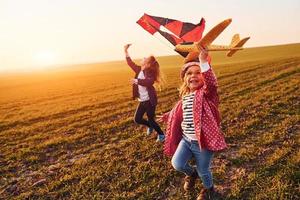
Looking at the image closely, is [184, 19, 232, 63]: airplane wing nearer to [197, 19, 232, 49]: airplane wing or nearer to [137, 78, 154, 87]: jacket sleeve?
[197, 19, 232, 49]: airplane wing

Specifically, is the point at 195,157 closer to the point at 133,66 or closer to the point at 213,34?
the point at 213,34

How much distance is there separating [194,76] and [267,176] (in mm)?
2462

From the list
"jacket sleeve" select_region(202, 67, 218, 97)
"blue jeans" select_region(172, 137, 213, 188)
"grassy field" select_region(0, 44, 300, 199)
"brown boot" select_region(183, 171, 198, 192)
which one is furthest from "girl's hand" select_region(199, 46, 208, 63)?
"grassy field" select_region(0, 44, 300, 199)

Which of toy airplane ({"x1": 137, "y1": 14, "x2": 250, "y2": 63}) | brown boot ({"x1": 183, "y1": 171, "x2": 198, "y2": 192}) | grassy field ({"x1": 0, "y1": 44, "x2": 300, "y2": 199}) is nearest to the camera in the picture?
toy airplane ({"x1": 137, "y1": 14, "x2": 250, "y2": 63})

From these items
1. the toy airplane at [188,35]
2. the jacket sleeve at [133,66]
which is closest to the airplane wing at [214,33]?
the toy airplane at [188,35]

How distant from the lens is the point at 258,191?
5738 mm

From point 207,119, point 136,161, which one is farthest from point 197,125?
point 136,161

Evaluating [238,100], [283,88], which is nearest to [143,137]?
[238,100]

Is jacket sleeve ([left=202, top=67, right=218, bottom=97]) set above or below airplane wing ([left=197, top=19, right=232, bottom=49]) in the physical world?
below

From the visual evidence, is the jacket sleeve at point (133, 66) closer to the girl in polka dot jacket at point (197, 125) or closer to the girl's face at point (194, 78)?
the girl in polka dot jacket at point (197, 125)

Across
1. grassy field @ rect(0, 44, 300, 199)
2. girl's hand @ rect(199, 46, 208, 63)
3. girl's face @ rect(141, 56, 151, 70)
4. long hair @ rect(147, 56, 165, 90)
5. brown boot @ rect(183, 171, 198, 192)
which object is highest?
girl's hand @ rect(199, 46, 208, 63)

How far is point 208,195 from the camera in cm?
567

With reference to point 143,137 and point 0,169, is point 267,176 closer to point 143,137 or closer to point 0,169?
point 143,137

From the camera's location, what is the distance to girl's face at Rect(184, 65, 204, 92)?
5.40 m
